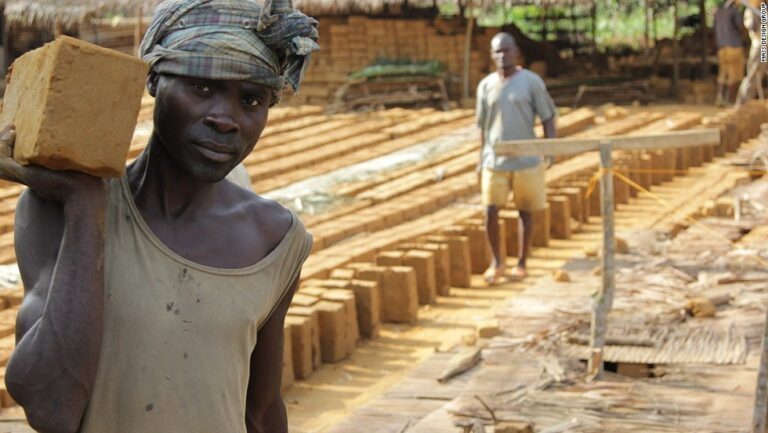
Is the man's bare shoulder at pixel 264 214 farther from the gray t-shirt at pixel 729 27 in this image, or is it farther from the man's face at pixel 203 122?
the gray t-shirt at pixel 729 27

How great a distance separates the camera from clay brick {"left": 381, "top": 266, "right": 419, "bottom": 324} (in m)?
7.62

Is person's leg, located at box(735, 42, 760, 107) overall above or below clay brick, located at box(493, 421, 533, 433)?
above

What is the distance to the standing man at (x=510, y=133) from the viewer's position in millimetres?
8250

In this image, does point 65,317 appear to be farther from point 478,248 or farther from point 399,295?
point 478,248

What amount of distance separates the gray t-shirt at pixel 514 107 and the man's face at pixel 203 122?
21.0 ft

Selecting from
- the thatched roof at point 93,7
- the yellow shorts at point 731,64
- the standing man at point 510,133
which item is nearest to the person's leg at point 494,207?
the standing man at point 510,133

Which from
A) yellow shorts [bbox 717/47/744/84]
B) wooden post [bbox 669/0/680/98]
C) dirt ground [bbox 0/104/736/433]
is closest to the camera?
dirt ground [bbox 0/104/736/433]

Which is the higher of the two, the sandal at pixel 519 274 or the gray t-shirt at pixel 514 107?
the gray t-shirt at pixel 514 107

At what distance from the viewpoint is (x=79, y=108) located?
1810 mm

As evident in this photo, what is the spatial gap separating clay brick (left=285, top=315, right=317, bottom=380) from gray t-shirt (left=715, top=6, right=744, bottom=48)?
11.6m

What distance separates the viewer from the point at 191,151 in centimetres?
191

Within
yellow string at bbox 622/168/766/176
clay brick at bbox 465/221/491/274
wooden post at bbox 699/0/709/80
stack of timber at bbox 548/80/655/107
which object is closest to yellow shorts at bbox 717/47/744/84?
stack of timber at bbox 548/80/655/107

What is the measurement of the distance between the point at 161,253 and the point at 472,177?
9552 mm

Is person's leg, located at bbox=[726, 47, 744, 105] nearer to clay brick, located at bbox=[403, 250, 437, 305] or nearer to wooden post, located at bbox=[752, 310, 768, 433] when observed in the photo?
clay brick, located at bbox=[403, 250, 437, 305]
